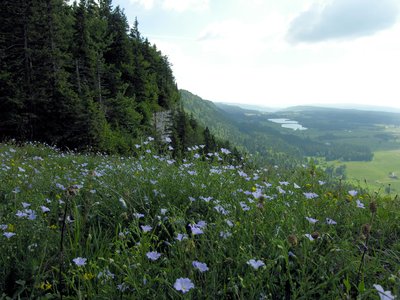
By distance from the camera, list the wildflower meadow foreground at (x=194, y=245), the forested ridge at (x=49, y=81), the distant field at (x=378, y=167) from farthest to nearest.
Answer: the distant field at (x=378, y=167) → the forested ridge at (x=49, y=81) → the wildflower meadow foreground at (x=194, y=245)

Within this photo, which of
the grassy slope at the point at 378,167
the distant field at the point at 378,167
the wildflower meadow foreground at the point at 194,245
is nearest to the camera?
the wildflower meadow foreground at the point at 194,245

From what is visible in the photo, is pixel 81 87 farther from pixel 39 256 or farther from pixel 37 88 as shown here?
pixel 39 256

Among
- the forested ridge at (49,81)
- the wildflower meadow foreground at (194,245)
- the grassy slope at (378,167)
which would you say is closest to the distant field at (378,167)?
the grassy slope at (378,167)

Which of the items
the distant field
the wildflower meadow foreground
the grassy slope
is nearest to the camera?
the wildflower meadow foreground

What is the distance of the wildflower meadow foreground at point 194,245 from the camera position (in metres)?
1.96

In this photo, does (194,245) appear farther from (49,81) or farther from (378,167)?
(378,167)

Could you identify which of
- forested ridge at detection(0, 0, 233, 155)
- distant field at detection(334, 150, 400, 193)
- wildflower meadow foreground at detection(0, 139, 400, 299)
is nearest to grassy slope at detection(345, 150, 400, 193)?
distant field at detection(334, 150, 400, 193)

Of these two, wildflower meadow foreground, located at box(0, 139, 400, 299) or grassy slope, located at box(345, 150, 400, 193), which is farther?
grassy slope, located at box(345, 150, 400, 193)

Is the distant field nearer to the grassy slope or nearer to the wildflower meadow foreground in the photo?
the grassy slope

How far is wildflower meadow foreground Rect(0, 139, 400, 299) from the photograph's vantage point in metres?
1.96

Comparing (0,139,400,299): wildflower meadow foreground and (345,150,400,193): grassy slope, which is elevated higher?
(0,139,400,299): wildflower meadow foreground

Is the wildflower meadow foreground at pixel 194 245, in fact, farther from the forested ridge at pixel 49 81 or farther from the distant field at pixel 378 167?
the distant field at pixel 378 167

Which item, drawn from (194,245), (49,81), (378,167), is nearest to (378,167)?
(378,167)

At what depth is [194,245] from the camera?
1996mm
